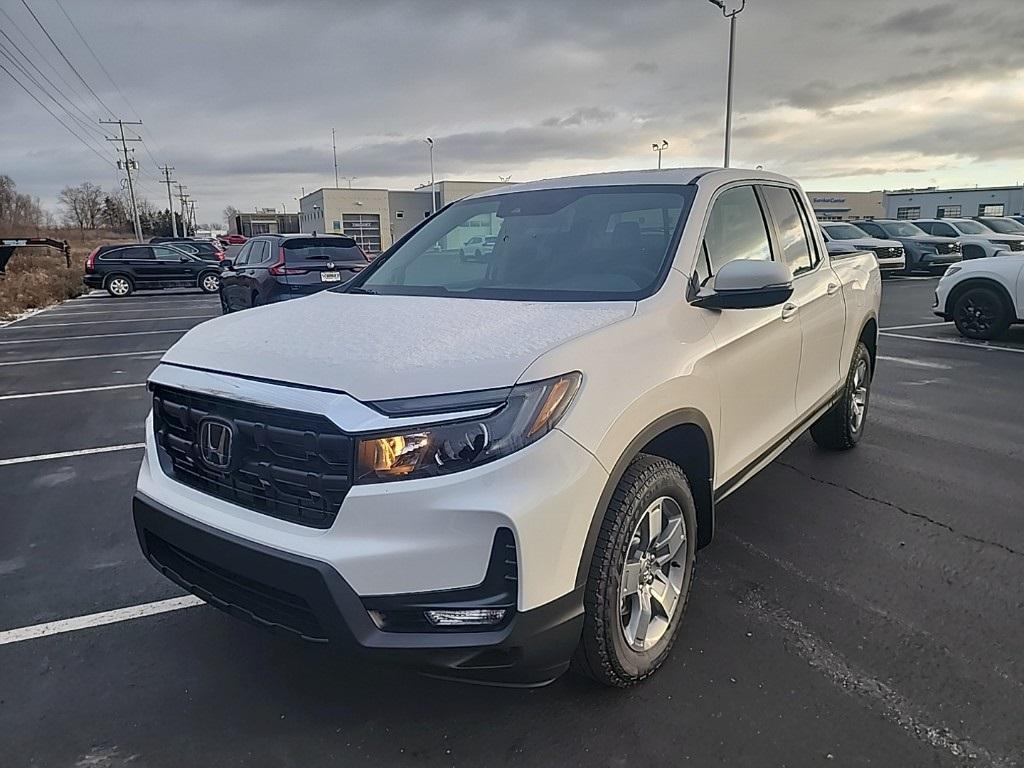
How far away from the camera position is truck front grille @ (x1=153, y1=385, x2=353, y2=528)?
2.10m

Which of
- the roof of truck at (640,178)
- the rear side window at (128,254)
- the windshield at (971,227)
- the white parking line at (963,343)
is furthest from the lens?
the windshield at (971,227)

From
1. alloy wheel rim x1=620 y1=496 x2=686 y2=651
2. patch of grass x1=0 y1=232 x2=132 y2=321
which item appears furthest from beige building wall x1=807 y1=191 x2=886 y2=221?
alloy wheel rim x1=620 y1=496 x2=686 y2=651

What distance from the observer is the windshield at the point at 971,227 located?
23544 millimetres

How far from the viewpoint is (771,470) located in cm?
495

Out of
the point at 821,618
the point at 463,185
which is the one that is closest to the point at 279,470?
the point at 821,618

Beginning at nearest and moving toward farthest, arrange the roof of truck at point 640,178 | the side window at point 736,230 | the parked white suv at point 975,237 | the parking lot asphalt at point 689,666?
the parking lot asphalt at point 689,666 → the side window at point 736,230 → the roof of truck at point 640,178 → the parked white suv at point 975,237

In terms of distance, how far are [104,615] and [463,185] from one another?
65367mm

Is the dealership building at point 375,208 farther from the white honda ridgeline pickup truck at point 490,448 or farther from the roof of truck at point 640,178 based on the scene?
the white honda ridgeline pickup truck at point 490,448

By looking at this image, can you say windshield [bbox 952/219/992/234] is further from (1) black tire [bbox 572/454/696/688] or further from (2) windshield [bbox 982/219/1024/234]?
(1) black tire [bbox 572/454/696/688]

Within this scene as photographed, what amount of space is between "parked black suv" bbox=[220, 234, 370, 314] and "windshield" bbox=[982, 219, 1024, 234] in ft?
76.2

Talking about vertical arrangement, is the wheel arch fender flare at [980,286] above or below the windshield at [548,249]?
below

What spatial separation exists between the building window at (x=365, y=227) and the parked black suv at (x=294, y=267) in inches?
2082

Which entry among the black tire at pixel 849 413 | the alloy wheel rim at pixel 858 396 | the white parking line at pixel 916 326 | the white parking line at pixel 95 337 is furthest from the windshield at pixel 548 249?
the white parking line at pixel 95 337

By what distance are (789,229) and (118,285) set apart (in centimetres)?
2277
